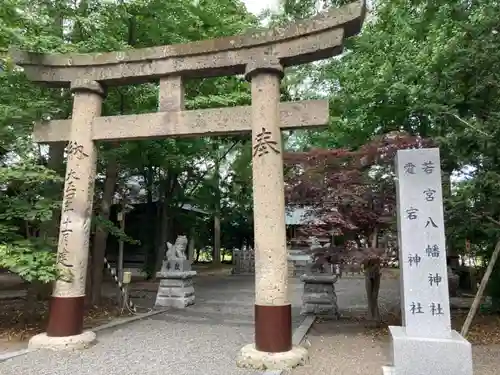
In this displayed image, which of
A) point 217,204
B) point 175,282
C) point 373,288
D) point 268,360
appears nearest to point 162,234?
point 217,204

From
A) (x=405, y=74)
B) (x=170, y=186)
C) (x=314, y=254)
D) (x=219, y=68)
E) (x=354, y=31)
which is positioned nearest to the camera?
(x=354, y=31)

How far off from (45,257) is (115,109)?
500 centimetres

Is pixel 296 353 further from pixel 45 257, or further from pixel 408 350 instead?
pixel 45 257

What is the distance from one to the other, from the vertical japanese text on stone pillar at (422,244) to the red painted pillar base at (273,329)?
1.72m

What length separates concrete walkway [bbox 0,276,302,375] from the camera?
5.80 m

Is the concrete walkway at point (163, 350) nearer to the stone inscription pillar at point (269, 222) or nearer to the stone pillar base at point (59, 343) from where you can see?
the stone pillar base at point (59, 343)

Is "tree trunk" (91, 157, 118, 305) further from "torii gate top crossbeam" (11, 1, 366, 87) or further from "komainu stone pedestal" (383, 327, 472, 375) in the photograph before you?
"komainu stone pedestal" (383, 327, 472, 375)

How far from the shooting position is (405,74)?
10352mm

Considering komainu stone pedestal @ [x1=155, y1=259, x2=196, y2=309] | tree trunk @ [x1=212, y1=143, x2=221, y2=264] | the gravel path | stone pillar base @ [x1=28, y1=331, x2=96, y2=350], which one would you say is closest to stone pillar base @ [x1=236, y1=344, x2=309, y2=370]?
the gravel path

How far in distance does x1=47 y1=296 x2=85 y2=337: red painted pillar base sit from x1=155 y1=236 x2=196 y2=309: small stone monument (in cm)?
474

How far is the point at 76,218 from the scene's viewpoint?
714 centimetres

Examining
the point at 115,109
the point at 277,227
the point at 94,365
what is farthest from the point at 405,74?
the point at 94,365

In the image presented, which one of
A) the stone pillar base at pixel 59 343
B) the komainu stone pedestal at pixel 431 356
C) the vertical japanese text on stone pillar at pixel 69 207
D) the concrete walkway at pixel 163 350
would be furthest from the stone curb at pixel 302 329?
the vertical japanese text on stone pillar at pixel 69 207

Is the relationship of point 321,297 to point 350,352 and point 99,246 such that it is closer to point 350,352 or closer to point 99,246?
point 350,352
